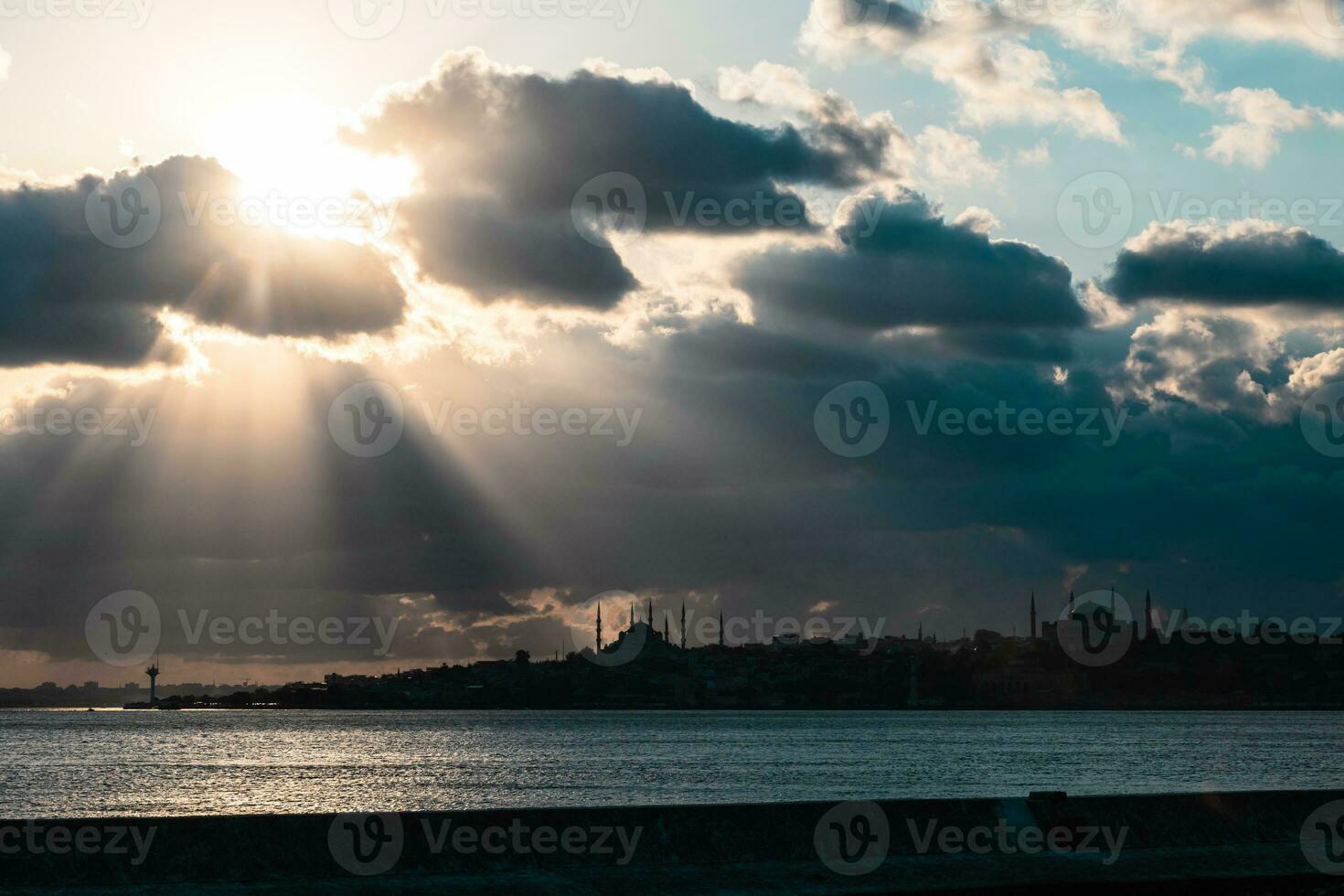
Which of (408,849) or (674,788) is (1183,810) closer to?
(408,849)

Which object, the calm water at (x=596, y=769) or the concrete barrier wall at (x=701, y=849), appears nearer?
the concrete barrier wall at (x=701, y=849)

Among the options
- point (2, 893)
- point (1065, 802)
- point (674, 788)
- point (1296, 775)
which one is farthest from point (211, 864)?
point (1296, 775)

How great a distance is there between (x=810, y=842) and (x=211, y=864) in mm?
7987

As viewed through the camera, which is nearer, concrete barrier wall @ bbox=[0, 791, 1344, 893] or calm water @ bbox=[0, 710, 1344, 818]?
concrete barrier wall @ bbox=[0, 791, 1344, 893]

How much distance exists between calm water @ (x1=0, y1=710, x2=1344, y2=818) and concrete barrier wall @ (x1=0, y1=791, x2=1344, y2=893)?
30592 millimetres

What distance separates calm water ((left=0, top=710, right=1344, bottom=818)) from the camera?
72.4m

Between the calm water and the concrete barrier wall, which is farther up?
the concrete barrier wall

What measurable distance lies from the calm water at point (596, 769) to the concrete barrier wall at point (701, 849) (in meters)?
30.6

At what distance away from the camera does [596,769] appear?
10138 cm

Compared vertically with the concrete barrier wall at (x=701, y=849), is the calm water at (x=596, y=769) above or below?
below

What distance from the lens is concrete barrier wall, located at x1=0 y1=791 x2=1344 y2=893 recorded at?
16.8 metres

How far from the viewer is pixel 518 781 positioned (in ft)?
283

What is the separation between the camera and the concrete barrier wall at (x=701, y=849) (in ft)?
55.2

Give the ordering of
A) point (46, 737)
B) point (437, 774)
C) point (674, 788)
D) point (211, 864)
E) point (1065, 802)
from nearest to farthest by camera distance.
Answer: point (211, 864) → point (1065, 802) → point (674, 788) → point (437, 774) → point (46, 737)
